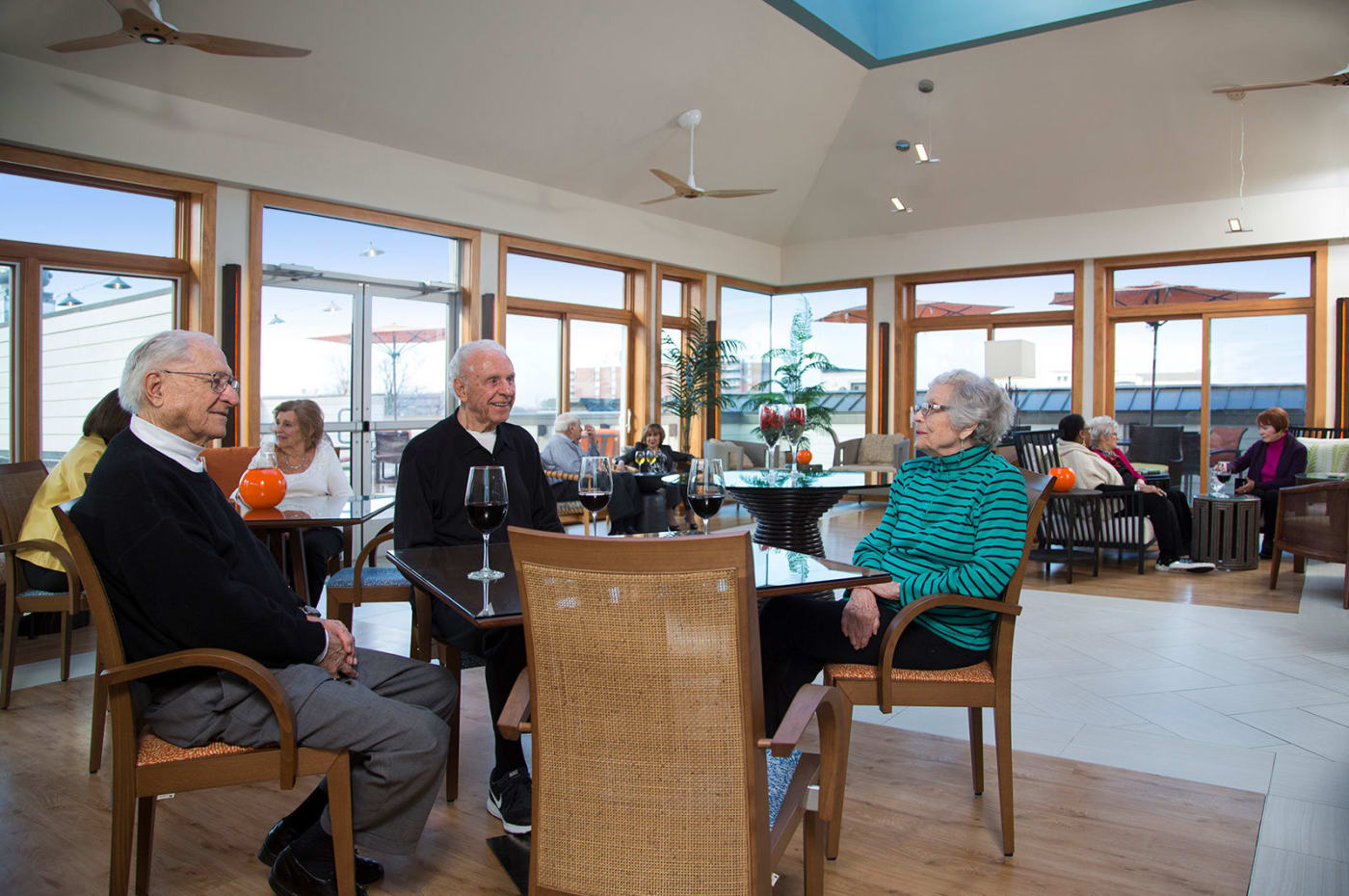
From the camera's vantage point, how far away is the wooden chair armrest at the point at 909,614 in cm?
Answer: 222

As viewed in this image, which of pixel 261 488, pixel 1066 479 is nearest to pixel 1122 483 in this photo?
pixel 1066 479

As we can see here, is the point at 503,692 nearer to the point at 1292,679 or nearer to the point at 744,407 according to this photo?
the point at 1292,679

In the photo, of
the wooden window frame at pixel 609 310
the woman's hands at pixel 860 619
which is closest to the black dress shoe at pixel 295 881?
the woman's hands at pixel 860 619

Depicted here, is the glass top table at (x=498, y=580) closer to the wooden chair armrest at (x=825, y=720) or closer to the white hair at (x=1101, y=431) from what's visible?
the wooden chair armrest at (x=825, y=720)

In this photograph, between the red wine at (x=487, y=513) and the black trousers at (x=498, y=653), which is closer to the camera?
the red wine at (x=487, y=513)

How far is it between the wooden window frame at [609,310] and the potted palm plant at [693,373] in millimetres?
337

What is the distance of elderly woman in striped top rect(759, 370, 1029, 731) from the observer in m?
2.30

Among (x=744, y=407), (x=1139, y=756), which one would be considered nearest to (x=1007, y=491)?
(x=1139, y=756)

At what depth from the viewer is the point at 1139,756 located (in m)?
2.91

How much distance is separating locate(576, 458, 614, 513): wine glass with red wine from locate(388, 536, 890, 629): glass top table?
259mm

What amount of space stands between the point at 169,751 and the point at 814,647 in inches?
58.7

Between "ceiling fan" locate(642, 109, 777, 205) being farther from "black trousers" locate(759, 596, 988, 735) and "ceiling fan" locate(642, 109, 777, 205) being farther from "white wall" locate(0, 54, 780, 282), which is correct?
"black trousers" locate(759, 596, 988, 735)

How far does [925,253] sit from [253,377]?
7.79 meters

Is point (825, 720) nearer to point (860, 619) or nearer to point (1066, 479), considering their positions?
point (860, 619)
